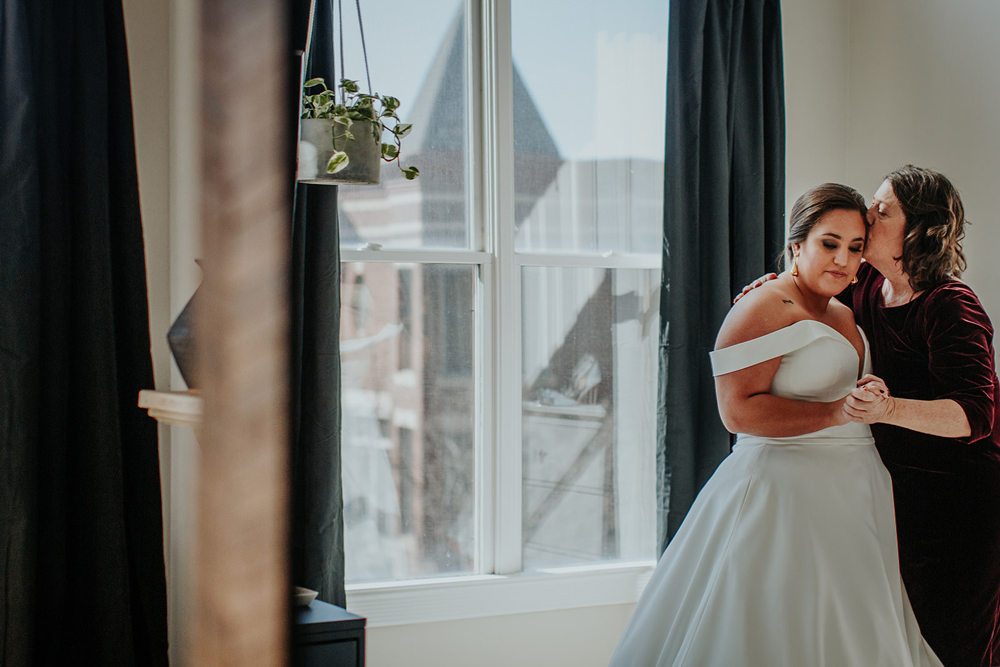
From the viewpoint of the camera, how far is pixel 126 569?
1881mm

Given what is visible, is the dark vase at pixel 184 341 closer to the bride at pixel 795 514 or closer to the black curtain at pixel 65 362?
the bride at pixel 795 514

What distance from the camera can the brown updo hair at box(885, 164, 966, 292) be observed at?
1.65 m

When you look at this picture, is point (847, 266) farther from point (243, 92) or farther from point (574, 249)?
point (243, 92)

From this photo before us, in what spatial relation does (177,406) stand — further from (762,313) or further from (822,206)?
(822,206)

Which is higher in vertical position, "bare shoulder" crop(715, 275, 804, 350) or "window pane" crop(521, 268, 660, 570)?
"bare shoulder" crop(715, 275, 804, 350)

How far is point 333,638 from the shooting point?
1.79 metres

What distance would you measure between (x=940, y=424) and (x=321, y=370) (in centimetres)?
160

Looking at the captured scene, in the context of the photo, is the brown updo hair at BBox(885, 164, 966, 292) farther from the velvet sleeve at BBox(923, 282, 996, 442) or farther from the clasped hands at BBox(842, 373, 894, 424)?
the clasped hands at BBox(842, 373, 894, 424)

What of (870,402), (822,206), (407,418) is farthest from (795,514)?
(407,418)

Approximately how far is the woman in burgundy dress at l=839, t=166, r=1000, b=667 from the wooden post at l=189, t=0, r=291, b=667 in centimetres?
161

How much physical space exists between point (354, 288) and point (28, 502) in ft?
3.51

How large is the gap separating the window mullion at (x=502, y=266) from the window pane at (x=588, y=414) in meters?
0.07

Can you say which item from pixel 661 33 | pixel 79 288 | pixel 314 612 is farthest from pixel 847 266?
pixel 79 288

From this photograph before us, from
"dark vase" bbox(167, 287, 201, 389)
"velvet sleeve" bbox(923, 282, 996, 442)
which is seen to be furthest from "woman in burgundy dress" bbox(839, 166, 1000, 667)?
"dark vase" bbox(167, 287, 201, 389)
